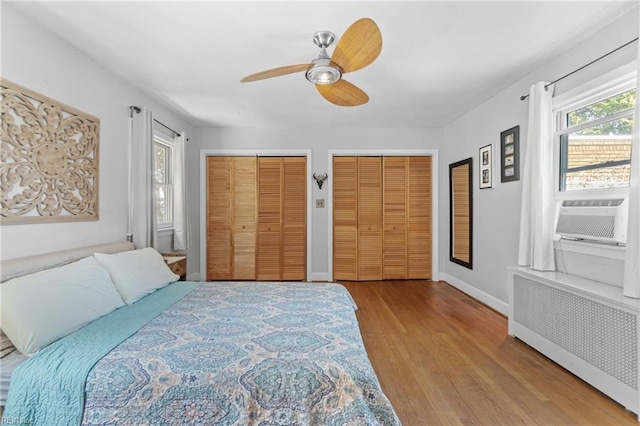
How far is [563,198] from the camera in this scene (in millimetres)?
2547

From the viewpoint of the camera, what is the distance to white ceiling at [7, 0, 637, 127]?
1.94 meters

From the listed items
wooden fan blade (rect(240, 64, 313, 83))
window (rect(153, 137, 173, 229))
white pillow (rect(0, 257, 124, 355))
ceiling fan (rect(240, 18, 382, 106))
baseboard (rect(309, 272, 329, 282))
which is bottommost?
baseboard (rect(309, 272, 329, 282))

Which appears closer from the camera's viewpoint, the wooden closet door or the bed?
the bed

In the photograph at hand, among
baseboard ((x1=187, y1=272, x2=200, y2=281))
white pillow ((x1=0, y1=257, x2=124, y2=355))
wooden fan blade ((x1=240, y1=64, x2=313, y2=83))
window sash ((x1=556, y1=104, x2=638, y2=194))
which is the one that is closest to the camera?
white pillow ((x1=0, y1=257, x2=124, y2=355))

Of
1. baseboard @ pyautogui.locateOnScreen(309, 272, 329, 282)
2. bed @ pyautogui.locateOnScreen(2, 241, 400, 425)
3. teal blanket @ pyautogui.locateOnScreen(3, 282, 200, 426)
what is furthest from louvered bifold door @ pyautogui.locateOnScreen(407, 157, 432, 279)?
teal blanket @ pyautogui.locateOnScreen(3, 282, 200, 426)

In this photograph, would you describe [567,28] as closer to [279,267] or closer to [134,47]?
[134,47]

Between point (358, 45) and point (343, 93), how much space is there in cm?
65

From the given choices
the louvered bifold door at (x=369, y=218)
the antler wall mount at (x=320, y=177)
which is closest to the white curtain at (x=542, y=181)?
the louvered bifold door at (x=369, y=218)

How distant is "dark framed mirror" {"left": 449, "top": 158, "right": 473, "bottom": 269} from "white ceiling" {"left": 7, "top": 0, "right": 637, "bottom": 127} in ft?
3.62

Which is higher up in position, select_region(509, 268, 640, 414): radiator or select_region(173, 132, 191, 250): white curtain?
select_region(173, 132, 191, 250): white curtain

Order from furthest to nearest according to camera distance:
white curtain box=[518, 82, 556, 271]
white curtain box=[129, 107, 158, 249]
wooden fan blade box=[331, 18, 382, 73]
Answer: white curtain box=[129, 107, 158, 249] < white curtain box=[518, 82, 556, 271] < wooden fan blade box=[331, 18, 382, 73]

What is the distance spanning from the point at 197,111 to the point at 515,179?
3.94m

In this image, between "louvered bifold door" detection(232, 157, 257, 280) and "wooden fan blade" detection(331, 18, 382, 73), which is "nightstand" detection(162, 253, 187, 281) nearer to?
"louvered bifold door" detection(232, 157, 257, 280)

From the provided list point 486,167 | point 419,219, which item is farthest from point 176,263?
point 486,167
